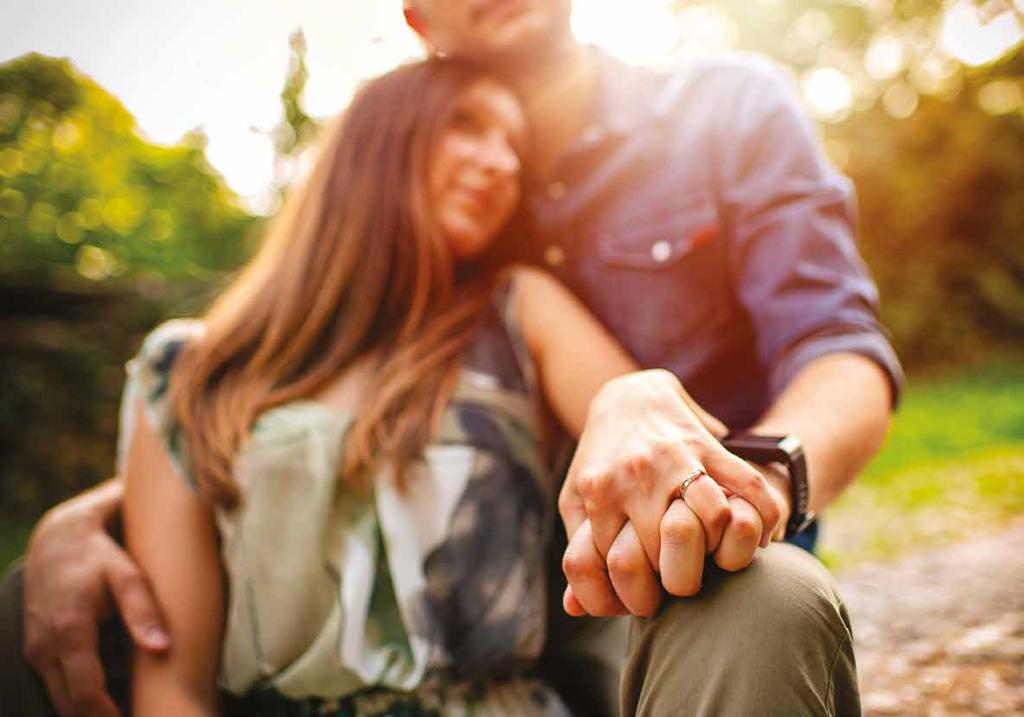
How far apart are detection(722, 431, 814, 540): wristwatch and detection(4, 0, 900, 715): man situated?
0.01 meters

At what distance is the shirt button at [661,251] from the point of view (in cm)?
177

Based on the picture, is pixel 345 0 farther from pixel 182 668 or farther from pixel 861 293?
pixel 182 668

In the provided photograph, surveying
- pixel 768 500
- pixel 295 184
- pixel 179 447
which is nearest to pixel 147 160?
pixel 295 184

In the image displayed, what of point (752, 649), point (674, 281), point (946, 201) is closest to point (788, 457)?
point (752, 649)

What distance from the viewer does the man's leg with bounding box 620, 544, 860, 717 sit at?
77cm

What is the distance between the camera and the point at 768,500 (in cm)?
83

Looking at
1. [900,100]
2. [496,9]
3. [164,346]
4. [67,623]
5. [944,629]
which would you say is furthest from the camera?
[900,100]

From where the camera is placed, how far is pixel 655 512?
32.4 inches

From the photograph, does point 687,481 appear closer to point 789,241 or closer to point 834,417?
point 834,417

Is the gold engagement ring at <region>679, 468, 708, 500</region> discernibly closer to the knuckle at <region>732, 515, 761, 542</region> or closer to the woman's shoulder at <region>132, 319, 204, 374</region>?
the knuckle at <region>732, 515, 761, 542</region>

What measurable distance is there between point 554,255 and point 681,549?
1.24m

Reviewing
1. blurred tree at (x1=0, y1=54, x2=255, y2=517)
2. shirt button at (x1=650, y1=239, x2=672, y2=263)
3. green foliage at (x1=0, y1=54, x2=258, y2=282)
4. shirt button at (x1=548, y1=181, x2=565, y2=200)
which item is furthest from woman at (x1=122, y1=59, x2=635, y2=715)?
blurred tree at (x1=0, y1=54, x2=255, y2=517)

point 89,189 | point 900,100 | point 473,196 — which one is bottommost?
point 473,196

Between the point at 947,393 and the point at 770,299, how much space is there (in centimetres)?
977
